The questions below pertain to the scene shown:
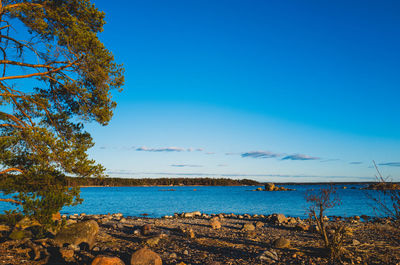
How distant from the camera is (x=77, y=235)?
11219 millimetres

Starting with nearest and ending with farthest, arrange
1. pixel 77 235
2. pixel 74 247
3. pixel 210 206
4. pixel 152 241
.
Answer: pixel 74 247 < pixel 77 235 < pixel 152 241 < pixel 210 206

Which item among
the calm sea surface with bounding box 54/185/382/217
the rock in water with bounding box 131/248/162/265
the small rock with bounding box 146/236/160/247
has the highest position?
the rock in water with bounding box 131/248/162/265

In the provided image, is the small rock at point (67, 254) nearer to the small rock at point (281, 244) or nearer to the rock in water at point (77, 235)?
the rock in water at point (77, 235)

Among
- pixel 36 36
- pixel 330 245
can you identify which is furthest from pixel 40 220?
pixel 330 245

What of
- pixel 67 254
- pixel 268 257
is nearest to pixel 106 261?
pixel 67 254

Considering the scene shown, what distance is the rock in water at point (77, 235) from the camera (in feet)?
36.3

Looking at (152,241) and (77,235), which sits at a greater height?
(77,235)

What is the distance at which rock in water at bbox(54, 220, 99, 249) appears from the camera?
1105 cm

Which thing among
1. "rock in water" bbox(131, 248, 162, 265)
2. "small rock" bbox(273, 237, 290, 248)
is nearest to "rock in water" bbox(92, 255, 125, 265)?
"rock in water" bbox(131, 248, 162, 265)

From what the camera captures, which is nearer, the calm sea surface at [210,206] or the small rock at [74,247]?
the small rock at [74,247]

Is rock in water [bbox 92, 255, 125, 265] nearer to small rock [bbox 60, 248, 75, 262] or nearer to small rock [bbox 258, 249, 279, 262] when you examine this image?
small rock [bbox 60, 248, 75, 262]

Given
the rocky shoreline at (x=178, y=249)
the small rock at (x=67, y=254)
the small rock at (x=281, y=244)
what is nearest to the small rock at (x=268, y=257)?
the rocky shoreline at (x=178, y=249)

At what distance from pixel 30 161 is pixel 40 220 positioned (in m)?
2.92

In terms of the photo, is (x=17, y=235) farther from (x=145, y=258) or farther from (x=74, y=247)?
(x=145, y=258)
